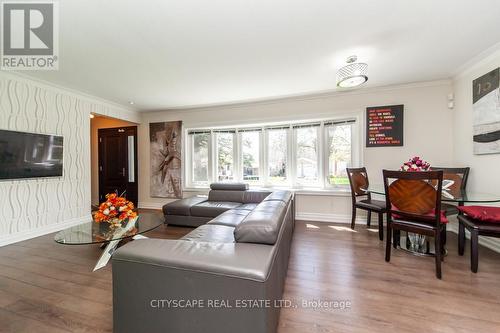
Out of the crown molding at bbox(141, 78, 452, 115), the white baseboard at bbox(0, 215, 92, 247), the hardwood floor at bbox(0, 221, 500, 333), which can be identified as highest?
the crown molding at bbox(141, 78, 452, 115)

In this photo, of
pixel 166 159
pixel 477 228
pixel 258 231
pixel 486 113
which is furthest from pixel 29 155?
pixel 486 113

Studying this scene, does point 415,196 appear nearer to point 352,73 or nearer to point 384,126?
point 352,73

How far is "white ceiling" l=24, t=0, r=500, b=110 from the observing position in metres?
1.73

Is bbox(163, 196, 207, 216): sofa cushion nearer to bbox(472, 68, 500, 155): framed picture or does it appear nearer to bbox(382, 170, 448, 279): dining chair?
bbox(382, 170, 448, 279): dining chair

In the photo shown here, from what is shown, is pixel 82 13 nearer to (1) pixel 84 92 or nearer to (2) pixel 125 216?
(2) pixel 125 216

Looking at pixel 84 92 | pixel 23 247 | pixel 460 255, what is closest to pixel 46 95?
pixel 84 92

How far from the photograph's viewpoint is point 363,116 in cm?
362

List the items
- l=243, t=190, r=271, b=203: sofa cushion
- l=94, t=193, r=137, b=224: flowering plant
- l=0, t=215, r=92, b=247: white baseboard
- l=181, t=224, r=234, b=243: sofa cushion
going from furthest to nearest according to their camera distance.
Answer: l=243, t=190, r=271, b=203: sofa cushion, l=0, t=215, r=92, b=247: white baseboard, l=94, t=193, r=137, b=224: flowering plant, l=181, t=224, r=234, b=243: sofa cushion

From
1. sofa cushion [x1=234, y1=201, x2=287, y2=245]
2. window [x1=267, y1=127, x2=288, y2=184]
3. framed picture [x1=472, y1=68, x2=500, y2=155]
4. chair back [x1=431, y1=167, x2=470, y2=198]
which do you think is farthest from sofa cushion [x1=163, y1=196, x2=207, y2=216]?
framed picture [x1=472, y1=68, x2=500, y2=155]

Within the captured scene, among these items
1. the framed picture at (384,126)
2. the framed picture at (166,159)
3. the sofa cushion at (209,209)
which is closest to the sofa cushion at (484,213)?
the framed picture at (384,126)

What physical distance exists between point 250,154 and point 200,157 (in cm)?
123

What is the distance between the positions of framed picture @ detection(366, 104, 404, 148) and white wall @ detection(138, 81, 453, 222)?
0.09 meters

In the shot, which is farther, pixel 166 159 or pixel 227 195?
pixel 166 159

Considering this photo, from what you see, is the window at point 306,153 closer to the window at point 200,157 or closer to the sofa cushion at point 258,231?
the window at point 200,157
